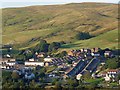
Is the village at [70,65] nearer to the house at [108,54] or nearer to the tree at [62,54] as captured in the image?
the house at [108,54]

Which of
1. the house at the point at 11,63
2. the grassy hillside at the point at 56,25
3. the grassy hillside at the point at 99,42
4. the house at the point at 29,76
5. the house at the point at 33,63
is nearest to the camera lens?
the house at the point at 29,76

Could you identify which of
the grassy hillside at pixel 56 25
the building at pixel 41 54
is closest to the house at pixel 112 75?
the building at pixel 41 54

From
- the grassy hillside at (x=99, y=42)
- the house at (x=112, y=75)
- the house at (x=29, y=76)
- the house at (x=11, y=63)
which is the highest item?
the grassy hillside at (x=99, y=42)

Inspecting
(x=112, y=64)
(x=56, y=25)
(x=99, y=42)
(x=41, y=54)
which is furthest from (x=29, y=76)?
(x=56, y=25)

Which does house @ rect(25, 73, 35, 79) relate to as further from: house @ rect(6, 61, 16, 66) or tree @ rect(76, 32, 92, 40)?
tree @ rect(76, 32, 92, 40)

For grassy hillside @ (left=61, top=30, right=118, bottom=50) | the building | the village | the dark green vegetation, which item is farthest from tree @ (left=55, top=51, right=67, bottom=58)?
the dark green vegetation

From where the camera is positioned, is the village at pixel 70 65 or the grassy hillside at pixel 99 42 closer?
the village at pixel 70 65
